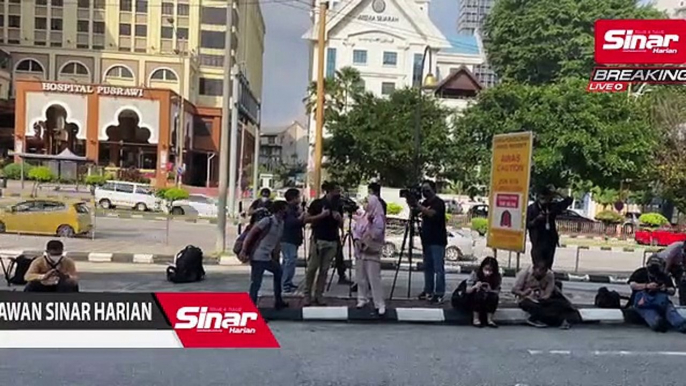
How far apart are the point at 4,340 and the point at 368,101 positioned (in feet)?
138

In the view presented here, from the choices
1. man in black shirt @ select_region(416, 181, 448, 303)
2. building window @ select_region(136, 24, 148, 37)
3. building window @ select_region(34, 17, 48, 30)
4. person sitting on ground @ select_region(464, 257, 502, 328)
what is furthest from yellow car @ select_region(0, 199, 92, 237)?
building window @ select_region(34, 17, 48, 30)

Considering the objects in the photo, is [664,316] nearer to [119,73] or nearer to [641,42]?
[641,42]

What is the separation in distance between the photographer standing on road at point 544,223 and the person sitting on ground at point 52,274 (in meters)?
6.66

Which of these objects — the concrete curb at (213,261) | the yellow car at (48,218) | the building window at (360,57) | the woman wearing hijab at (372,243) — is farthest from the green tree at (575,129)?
the building window at (360,57)

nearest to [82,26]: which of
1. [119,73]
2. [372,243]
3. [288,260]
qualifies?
[119,73]

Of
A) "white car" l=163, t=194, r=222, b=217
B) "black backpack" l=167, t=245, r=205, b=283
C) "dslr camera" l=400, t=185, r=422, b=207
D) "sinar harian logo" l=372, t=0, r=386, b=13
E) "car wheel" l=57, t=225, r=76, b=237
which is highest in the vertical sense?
"sinar harian logo" l=372, t=0, r=386, b=13

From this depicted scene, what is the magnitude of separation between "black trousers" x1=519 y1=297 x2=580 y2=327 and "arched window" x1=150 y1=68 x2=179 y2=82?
58.8m

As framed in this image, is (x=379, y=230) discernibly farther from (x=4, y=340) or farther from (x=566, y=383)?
(x=4, y=340)

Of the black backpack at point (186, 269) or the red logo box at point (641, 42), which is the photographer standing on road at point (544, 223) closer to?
the red logo box at point (641, 42)

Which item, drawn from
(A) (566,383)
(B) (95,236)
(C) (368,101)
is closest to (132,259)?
(B) (95,236)

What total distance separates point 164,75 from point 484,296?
5934 cm

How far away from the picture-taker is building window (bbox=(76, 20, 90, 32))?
66.6m

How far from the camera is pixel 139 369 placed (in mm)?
7238

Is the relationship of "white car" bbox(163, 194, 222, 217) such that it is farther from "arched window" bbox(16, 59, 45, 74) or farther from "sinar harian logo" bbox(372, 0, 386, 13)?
"sinar harian logo" bbox(372, 0, 386, 13)
